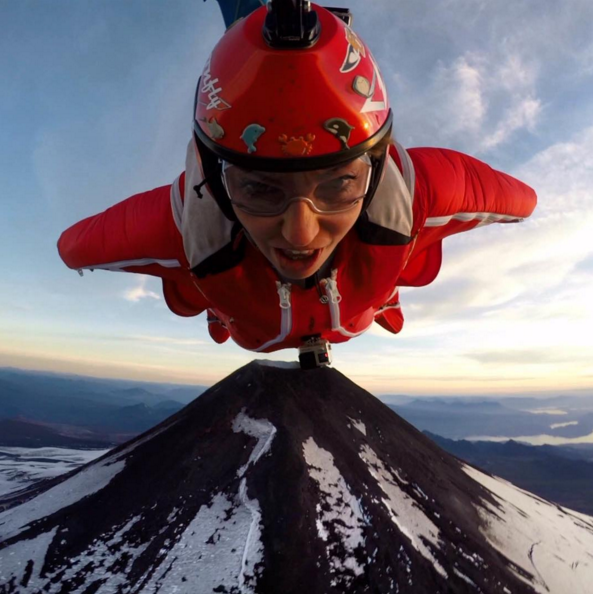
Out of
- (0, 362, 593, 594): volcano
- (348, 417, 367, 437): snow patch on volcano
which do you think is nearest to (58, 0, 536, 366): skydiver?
(0, 362, 593, 594): volcano

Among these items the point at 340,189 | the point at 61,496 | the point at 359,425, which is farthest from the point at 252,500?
the point at 340,189

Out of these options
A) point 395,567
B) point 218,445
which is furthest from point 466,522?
point 218,445

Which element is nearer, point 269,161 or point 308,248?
point 269,161

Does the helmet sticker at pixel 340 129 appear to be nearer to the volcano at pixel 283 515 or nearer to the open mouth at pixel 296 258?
the open mouth at pixel 296 258

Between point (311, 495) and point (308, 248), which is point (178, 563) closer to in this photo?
point (311, 495)

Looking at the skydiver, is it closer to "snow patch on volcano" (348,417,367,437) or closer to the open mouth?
the open mouth

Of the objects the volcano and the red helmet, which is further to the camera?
the volcano

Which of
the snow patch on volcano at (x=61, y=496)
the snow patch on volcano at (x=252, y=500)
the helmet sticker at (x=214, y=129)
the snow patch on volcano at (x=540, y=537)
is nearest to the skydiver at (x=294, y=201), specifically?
the helmet sticker at (x=214, y=129)
